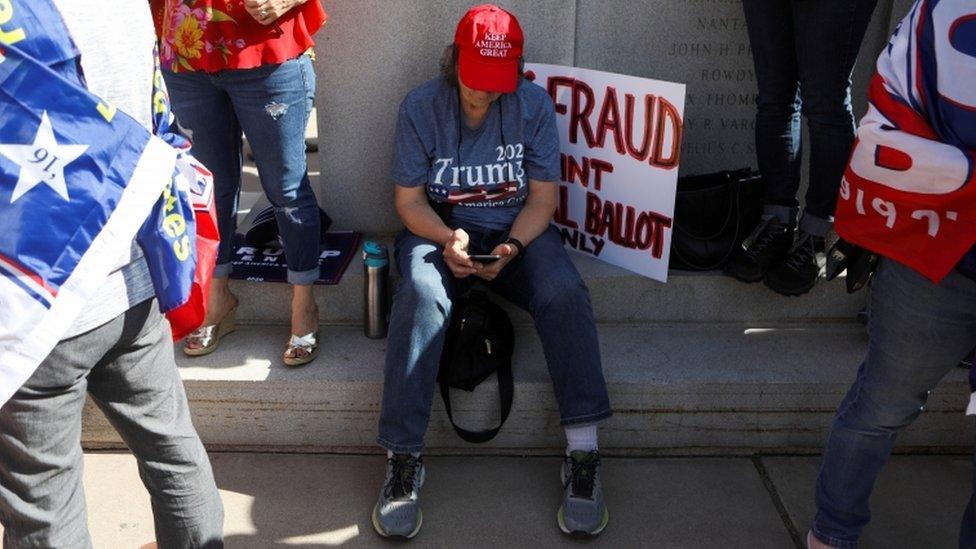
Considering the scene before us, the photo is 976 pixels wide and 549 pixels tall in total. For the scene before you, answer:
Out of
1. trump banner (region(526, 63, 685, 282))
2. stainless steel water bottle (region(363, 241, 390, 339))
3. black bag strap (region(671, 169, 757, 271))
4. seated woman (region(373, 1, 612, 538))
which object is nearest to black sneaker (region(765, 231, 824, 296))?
black bag strap (region(671, 169, 757, 271))

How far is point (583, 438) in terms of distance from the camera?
3.15 m

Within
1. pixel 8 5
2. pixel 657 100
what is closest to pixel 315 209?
pixel 657 100

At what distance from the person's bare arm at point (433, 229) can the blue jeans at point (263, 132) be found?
12.1 inches

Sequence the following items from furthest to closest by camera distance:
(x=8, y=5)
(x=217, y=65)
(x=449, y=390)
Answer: (x=449, y=390), (x=217, y=65), (x=8, y=5)

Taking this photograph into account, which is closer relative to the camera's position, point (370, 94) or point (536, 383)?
point (536, 383)

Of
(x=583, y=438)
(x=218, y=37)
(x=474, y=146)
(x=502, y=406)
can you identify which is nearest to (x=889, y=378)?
(x=583, y=438)

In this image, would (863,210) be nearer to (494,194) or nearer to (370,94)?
(494,194)

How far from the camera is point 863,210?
238 cm

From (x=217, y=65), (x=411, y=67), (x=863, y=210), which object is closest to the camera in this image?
(x=863, y=210)

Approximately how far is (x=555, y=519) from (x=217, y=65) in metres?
1.72

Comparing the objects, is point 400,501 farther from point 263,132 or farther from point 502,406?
point 263,132

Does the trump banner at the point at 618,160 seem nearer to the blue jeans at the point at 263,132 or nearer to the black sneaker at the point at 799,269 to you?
the black sneaker at the point at 799,269

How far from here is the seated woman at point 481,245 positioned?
3.06 meters

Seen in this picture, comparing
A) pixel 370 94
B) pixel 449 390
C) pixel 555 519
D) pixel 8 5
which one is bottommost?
pixel 555 519
